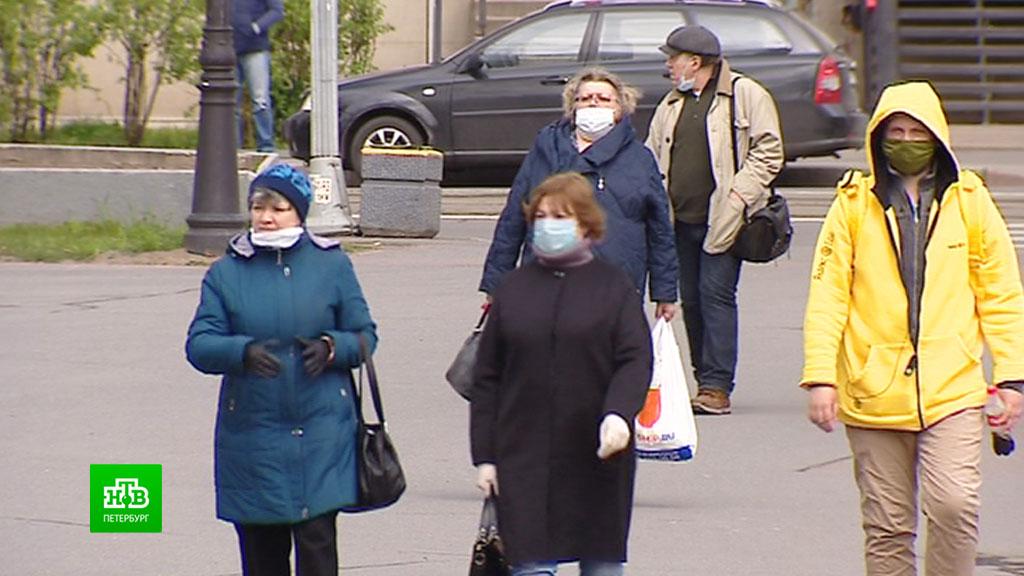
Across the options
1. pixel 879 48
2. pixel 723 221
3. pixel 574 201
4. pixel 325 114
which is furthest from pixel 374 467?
pixel 879 48

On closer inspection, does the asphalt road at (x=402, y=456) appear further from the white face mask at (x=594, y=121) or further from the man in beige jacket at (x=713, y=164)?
the white face mask at (x=594, y=121)

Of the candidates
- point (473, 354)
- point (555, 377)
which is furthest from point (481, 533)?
point (473, 354)

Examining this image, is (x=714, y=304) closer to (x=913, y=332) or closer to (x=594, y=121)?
(x=594, y=121)

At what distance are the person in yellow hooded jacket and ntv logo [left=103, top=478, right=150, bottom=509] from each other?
323 centimetres

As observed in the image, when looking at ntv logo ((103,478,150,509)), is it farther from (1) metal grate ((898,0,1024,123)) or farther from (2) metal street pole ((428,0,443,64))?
(1) metal grate ((898,0,1024,123))

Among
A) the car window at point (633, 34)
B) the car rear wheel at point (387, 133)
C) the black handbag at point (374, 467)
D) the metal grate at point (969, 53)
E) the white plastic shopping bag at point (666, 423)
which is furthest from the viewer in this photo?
the metal grate at point (969, 53)

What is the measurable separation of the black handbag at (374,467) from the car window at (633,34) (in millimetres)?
11811

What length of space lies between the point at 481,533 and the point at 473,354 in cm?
107

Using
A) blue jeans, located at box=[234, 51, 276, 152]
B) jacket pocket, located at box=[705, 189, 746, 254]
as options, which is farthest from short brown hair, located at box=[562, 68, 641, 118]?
blue jeans, located at box=[234, 51, 276, 152]

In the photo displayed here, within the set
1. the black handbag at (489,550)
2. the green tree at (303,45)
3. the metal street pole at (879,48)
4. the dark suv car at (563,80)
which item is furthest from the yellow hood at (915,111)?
the metal street pole at (879,48)

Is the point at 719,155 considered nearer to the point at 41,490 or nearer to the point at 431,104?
the point at 41,490

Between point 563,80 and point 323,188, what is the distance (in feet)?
9.81

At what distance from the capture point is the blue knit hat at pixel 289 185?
18.5ft

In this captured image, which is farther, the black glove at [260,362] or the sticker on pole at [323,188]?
the sticker on pole at [323,188]
